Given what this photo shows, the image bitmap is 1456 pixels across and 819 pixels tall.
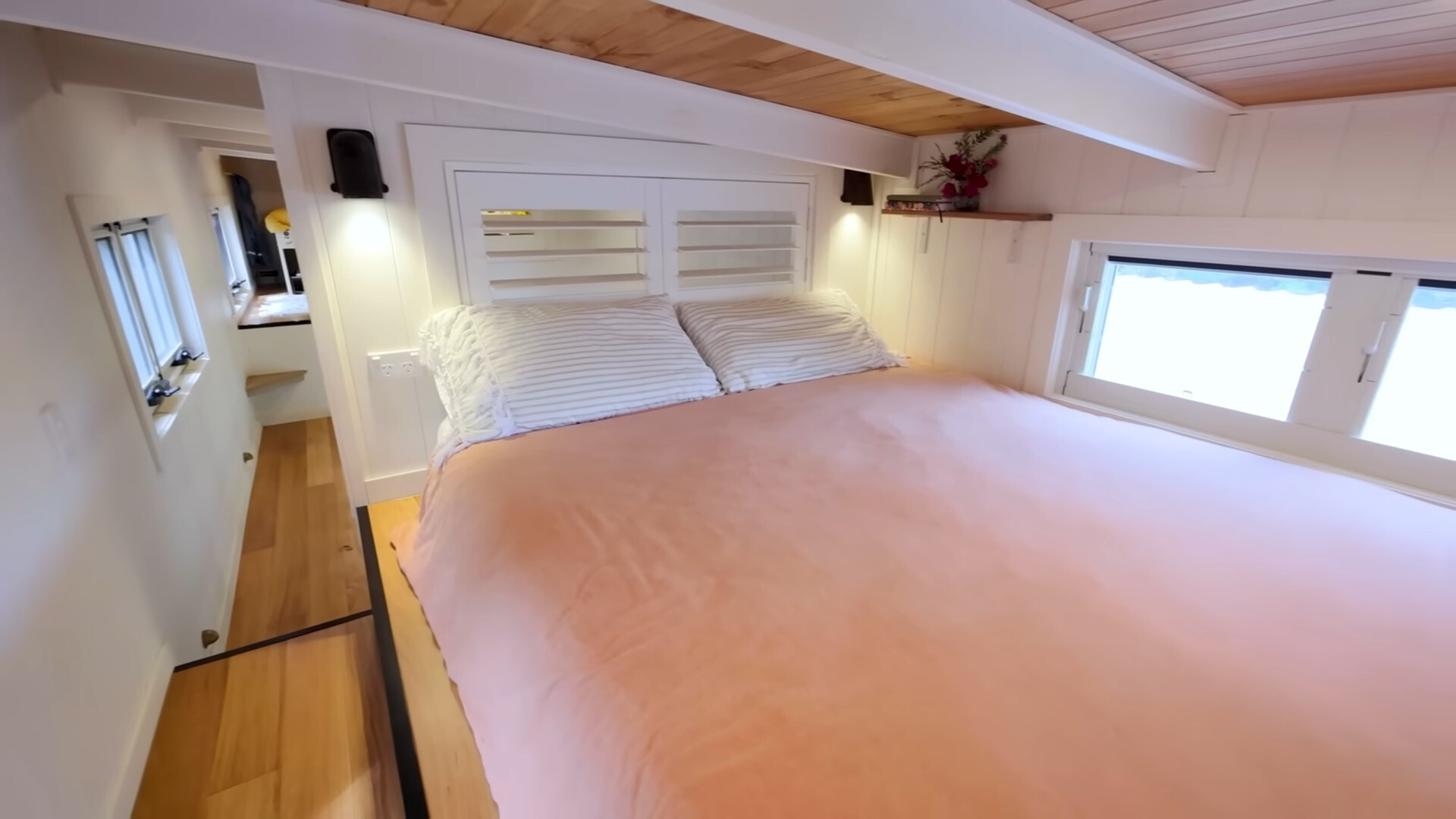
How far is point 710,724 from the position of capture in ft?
2.66

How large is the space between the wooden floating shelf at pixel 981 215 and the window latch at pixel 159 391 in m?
3.04

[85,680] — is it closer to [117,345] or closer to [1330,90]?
[117,345]

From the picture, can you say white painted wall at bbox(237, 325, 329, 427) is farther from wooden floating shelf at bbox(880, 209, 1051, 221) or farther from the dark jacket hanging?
wooden floating shelf at bbox(880, 209, 1051, 221)

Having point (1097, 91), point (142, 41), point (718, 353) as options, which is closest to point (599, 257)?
point (718, 353)

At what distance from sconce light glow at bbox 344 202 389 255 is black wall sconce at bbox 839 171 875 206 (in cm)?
197

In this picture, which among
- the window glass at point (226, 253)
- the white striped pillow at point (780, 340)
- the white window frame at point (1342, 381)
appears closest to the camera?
the white window frame at point (1342, 381)

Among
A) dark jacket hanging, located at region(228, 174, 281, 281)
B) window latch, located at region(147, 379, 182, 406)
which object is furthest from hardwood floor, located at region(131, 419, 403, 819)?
dark jacket hanging, located at region(228, 174, 281, 281)

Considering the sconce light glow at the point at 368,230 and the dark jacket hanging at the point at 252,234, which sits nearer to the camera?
the sconce light glow at the point at 368,230

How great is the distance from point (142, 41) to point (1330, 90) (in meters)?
2.96

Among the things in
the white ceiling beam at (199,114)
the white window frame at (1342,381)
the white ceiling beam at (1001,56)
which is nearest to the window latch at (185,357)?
the white ceiling beam at (199,114)

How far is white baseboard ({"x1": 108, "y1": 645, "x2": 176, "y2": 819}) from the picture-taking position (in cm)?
134

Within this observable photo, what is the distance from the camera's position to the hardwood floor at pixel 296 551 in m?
2.38

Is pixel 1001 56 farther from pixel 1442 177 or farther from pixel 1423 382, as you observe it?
pixel 1423 382

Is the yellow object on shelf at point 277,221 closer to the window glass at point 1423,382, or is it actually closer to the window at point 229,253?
the window at point 229,253
